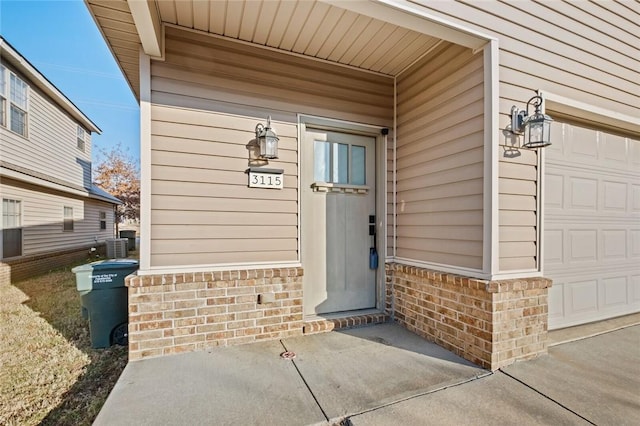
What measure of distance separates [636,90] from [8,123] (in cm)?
1124

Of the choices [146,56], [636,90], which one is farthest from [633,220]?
[146,56]

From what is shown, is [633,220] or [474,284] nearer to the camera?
[474,284]

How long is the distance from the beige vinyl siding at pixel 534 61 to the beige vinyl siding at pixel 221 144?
147 cm

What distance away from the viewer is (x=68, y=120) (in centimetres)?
930

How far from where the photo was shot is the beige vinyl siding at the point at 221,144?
2.53m

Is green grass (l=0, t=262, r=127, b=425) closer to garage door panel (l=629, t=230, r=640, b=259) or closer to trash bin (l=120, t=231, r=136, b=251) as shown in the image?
garage door panel (l=629, t=230, r=640, b=259)

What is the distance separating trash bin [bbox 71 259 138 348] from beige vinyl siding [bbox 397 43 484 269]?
295 cm

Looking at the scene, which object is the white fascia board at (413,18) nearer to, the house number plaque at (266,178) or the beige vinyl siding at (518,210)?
the beige vinyl siding at (518,210)

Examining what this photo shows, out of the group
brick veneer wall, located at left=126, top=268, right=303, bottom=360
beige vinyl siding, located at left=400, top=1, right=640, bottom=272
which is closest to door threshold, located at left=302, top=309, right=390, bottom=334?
brick veneer wall, located at left=126, top=268, right=303, bottom=360

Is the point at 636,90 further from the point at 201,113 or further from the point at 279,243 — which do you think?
the point at 201,113

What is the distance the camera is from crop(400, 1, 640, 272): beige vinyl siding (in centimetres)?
234

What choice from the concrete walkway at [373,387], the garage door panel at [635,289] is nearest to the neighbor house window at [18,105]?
the concrete walkway at [373,387]

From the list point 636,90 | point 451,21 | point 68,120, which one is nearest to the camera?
point 451,21

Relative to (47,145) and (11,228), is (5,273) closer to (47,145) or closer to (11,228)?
(11,228)
